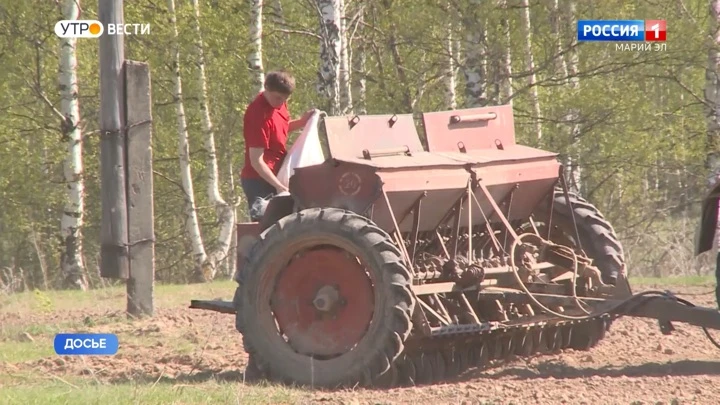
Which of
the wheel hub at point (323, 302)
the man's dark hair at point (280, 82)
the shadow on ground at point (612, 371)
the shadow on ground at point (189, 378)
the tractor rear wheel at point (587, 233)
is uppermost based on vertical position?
the man's dark hair at point (280, 82)

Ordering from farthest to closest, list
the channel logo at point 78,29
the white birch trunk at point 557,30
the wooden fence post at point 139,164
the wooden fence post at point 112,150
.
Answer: the white birch trunk at point 557,30 < the channel logo at point 78,29 < the wooden fence post at point 139,164 < the wooden fence post at point 112,150

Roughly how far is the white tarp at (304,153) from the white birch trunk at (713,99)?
1036 centimetres

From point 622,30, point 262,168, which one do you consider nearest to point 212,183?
point 622,30

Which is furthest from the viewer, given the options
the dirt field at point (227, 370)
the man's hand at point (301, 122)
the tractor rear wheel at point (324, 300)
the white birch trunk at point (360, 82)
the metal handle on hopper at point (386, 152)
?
the white birch trunk at point (360, 82)

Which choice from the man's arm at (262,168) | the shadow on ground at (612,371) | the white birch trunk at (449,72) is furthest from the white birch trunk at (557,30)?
the man's arm at (262,168)

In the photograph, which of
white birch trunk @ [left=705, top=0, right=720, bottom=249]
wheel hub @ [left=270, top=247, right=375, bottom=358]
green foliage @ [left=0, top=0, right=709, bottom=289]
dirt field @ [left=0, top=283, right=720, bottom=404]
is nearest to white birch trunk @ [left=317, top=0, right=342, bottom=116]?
green foliage @ [left=0, top=0, right=709, bottom=289]

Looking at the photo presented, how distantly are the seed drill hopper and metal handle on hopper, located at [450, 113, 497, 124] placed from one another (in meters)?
0.02

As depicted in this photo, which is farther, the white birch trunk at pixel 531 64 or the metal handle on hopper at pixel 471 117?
the white birch trunk at pixel 531 64

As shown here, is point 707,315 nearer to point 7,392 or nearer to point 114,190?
point 7,392

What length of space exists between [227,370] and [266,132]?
5.95 ft

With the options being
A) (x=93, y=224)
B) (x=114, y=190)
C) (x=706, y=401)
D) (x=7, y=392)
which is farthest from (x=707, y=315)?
(x=93, y=224)

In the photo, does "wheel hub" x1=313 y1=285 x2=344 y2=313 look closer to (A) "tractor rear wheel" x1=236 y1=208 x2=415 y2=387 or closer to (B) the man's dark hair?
(A) "tractor rear wheel" x1=236 y1=208 x2=415 y2=387

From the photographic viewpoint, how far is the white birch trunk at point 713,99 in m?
19.4

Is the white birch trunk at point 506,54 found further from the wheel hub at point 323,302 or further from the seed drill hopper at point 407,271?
the wheel hub at point 323,302
